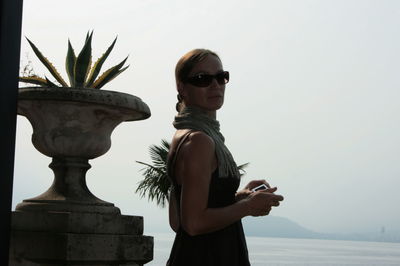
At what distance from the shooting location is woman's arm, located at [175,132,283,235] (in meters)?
2.73

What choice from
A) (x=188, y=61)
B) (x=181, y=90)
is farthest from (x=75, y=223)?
(x=188, y=61)

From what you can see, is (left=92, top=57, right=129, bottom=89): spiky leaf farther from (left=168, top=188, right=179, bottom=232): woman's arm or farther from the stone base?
(left=168, top=188, right=179, bottom=232): woman's arm

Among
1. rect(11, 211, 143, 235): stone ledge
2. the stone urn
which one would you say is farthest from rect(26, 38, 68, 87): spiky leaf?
rect(11, 211, 143, 235): stone ledge

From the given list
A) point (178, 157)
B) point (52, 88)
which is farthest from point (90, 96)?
point (178, 157)

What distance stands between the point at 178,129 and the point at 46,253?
5.79 feet

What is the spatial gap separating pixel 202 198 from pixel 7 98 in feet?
3.05

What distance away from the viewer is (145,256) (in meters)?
4.74

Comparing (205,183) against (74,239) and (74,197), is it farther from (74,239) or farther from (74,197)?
(74,197)

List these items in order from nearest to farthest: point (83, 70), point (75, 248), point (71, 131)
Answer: point (75, 248) → point (71, 131) → point (83, 70)

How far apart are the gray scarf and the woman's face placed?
0.14ft

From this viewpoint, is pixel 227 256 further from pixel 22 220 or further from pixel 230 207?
pixel 22 220

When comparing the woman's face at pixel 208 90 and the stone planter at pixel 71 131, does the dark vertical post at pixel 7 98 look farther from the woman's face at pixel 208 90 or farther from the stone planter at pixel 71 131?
the stone planter at pixel 71 131

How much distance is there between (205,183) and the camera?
273 centimetres

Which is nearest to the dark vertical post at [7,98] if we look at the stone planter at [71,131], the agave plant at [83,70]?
the stone planter at [71,131]
